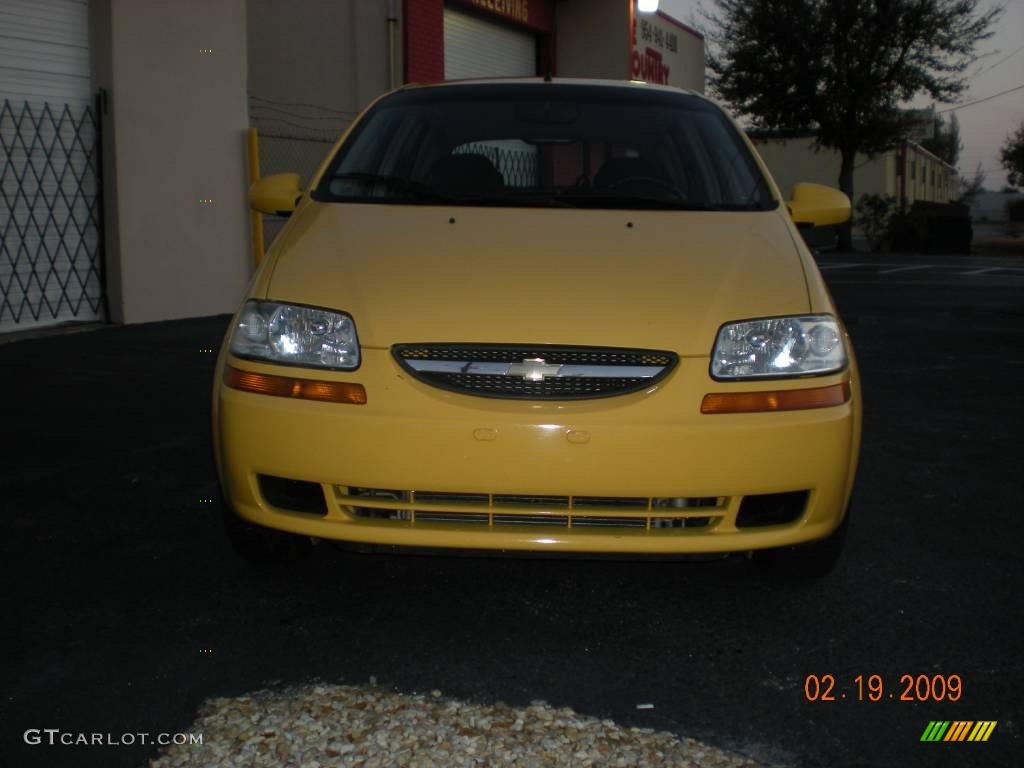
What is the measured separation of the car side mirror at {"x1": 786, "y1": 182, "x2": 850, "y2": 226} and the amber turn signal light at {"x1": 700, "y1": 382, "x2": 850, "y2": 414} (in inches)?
51.4

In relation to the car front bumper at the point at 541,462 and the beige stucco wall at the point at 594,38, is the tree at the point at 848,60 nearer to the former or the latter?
the beige stucco wall at the point at 594,38

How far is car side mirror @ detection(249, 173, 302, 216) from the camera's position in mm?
4246

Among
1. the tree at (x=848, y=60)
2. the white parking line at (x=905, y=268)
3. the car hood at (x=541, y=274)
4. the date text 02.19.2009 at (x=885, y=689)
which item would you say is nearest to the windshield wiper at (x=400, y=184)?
the car hood at (x=541, y=274)

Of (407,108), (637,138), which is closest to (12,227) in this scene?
(407,108)

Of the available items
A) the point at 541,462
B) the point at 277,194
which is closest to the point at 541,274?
the point at 541,462

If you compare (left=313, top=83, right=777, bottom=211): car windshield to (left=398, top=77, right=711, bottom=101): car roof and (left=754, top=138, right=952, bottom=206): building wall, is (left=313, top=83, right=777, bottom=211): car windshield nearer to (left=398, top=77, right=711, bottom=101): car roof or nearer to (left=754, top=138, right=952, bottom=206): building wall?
(left=398, top=77, right=711, bottom=101): car roof

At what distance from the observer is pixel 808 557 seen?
336cm

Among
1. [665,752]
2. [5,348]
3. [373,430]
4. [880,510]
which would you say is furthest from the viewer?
[5,348]

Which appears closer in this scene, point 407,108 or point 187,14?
point 407,108

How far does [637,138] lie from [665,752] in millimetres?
2602

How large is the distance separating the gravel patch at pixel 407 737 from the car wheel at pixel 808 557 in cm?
99

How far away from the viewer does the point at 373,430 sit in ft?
9.62

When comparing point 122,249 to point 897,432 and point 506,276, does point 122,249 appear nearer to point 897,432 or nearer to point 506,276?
point 897,432

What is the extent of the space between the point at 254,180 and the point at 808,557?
9.02m
